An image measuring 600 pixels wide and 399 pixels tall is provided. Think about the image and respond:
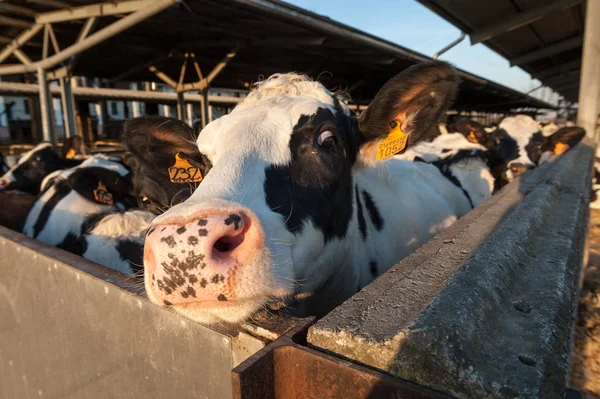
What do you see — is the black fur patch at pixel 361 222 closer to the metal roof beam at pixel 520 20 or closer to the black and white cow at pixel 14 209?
the black and white cow at pixel 14 209

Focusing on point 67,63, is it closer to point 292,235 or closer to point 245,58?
point 245,58

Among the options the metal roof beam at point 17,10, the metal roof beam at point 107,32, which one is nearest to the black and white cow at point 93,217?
the metal roof beam at point 107,32

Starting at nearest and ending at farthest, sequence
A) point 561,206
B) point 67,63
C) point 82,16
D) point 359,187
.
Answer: point 561,206
point 359,187
point 82,16
point 67,63

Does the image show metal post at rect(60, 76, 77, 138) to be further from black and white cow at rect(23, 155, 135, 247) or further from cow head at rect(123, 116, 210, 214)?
cow head at rect(123, 116, 210, 214)

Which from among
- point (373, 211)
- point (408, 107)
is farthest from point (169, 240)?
point (373, 211)

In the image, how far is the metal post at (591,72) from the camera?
6.40 metres

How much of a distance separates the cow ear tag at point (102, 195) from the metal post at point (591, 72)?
7569 mm

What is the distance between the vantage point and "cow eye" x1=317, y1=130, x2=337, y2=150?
1.85 meters

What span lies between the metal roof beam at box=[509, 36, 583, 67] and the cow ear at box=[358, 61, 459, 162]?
1221 centimetres

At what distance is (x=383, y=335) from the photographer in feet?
2.73

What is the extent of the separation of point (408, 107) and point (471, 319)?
1522 mm

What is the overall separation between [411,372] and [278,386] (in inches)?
11.6

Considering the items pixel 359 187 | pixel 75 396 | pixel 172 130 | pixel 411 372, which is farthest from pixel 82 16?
pixel 411 372

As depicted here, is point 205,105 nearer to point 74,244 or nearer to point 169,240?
point 74,244
